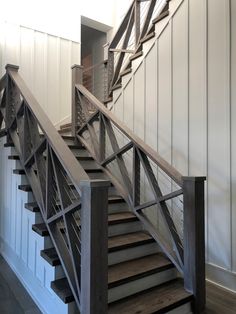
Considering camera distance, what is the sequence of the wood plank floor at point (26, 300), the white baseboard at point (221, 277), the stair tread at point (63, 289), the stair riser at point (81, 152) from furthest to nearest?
the stair riser at point (81, 152), the white baseboard at point (221, 277), the wood plank floor at point (26, 300), the stair tread at point (63, 289)

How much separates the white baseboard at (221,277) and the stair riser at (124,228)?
83 centimetres

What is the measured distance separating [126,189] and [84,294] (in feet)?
5.25

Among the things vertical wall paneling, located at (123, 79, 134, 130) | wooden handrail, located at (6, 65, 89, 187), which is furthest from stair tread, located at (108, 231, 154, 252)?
vertical wall paneling, located at (123, 79, 134, 130)

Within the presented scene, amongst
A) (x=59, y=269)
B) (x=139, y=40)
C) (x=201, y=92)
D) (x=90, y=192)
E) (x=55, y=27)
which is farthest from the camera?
(x=55, y=27)

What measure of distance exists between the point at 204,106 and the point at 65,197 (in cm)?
178

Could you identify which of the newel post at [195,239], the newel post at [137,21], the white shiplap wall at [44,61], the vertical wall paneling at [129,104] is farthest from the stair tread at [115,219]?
the white shiplap wall at [44,61]

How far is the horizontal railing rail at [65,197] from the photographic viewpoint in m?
1.65

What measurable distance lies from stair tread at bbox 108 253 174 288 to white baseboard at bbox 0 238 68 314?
17.6 inches

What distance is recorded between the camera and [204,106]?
9.77 feet

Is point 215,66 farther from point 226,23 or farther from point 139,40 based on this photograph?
point 139,40

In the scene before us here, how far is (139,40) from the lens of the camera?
3980mm

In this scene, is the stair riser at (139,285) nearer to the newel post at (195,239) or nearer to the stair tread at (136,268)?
the stair tread at (136,268)

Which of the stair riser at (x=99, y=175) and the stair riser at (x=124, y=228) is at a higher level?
the stair riser at (x=99, y=175)

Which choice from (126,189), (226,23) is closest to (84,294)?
(126,189)
